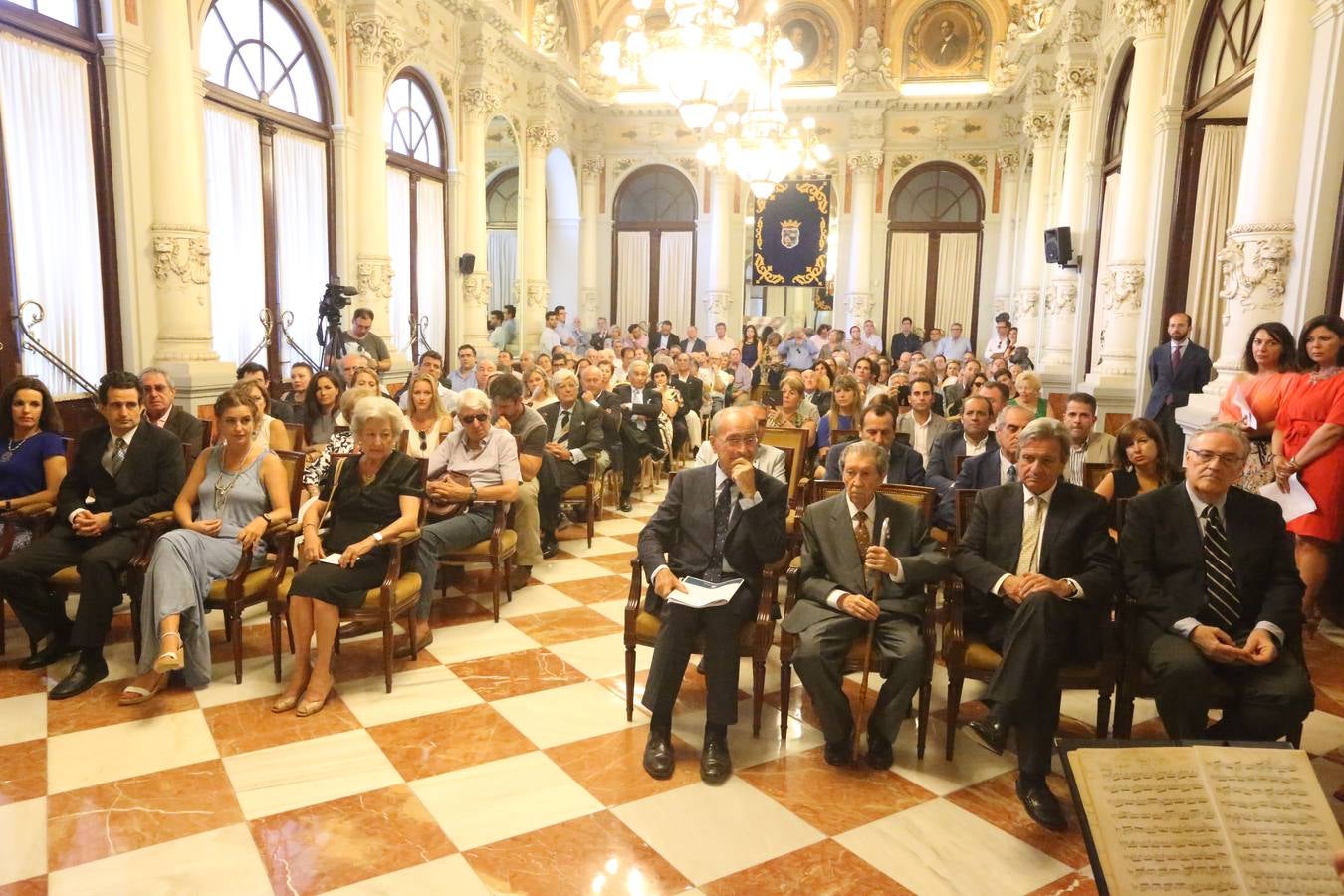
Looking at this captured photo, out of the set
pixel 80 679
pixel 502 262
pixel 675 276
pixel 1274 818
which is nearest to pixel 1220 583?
pixel 1274 818

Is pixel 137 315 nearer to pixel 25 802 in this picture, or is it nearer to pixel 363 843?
pixel 25 802

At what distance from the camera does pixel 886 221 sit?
15.5 meters

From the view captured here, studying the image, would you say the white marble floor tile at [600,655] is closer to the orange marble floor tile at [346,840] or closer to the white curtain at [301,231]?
the orange marble floor tile at [346,840]

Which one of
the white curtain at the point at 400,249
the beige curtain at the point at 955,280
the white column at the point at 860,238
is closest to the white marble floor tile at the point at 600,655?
the white curtain at the point at 400,249

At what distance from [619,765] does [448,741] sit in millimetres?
635

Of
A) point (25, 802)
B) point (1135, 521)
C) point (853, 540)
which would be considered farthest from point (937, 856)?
point (25, 802)

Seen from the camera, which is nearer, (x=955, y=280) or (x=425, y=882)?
(x=425, y=882)

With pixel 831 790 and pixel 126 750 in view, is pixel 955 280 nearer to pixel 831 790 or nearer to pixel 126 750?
pixel 831 790

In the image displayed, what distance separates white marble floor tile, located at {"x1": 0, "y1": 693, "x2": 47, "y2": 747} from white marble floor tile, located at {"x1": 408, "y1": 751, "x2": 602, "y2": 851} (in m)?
1.45

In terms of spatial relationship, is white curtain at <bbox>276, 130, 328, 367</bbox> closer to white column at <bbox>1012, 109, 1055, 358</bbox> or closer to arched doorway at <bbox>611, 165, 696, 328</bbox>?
arched doorway at <bbox>611, 165, 696, 328</bbox>

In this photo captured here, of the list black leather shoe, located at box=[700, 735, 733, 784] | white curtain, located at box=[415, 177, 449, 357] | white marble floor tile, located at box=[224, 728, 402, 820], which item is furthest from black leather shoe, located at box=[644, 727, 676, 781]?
white curtain, located at box=[415, 177, 449, 357]

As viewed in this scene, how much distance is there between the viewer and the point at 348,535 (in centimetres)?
373

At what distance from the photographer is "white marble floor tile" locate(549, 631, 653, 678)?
12.7 ft

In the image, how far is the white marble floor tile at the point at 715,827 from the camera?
2.52 meters
